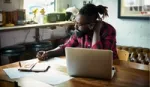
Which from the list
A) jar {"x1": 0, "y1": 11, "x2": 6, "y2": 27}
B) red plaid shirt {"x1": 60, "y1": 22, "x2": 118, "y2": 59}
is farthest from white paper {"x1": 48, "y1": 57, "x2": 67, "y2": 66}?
jar {"x1": 0, "y1": 11, "x2": 6, "y2": 27}

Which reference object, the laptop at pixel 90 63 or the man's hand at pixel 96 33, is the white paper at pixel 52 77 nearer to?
the laptop at pixel 90 63

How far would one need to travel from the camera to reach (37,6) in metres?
3.54

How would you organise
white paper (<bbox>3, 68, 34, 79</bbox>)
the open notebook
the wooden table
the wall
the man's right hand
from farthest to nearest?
the wall, the man's right hand, the open notebook, white paper (<bbox>3, 68, 34, 79</bbox>), the wooden table

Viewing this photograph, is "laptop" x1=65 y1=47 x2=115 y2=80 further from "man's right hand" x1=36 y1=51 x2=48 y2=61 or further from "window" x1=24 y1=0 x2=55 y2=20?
"window" x1=24 y1=0 x2=55 y2=20

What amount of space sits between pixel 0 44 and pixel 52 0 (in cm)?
139

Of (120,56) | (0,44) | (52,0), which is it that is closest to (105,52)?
(120,56)

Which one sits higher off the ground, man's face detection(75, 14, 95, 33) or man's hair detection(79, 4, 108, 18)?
man's hair detection(79, 4, 108, 18)

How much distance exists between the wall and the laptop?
2.03 metres

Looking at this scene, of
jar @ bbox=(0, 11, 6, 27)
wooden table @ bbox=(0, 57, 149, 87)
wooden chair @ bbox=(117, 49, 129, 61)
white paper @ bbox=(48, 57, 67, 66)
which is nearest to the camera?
wooden table @ bbox=(0, 57, 149, 87)

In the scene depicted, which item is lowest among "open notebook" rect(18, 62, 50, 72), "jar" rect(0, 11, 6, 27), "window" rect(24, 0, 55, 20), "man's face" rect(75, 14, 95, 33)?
"open notebook" rect(18, 62, 50, 72)

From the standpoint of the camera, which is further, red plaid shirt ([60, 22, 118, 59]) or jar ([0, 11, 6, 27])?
jar ([0, 11, 6, 27])

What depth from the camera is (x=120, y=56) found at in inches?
87.2

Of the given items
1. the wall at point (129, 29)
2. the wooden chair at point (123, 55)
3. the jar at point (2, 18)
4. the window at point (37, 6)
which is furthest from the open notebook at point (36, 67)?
the wall at point (129, 29)

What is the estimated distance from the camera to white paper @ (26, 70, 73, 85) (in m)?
1.42
